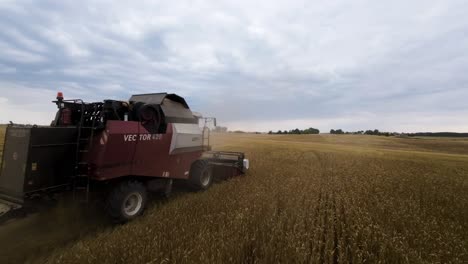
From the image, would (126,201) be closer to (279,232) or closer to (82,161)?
(82,161)

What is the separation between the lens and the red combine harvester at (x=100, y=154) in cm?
443

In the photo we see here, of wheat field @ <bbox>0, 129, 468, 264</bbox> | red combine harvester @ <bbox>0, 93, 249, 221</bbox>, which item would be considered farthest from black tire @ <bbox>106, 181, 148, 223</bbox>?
wheat field @ <bbox>0, 129, 468, 264</bbox>

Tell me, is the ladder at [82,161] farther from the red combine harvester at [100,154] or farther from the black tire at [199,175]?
the black tire at [199,175]

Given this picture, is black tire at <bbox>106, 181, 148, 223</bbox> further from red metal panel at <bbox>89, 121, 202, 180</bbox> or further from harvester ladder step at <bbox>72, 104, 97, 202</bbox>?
harvester ladder step at <bbox>72, 104, 97, 202</bbox>

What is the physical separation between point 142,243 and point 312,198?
14.0 feet

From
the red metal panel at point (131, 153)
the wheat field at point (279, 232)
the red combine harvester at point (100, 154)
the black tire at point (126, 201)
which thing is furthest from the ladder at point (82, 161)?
the wheat field at point (279, 232)

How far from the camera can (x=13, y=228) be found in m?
4.76

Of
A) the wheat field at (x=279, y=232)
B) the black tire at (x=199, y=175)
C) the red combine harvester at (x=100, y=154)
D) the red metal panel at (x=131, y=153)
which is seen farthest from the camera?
the black tire at (x=199, y=175)

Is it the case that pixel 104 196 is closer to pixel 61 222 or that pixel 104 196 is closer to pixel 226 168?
pixel 61 222

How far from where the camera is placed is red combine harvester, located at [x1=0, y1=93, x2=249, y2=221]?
4426mm

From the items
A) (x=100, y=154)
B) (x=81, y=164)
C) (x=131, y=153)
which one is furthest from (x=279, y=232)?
(x=81, y=164)

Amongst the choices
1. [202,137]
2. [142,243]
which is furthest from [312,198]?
[142,243]

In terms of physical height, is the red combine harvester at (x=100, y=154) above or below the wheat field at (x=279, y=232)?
above

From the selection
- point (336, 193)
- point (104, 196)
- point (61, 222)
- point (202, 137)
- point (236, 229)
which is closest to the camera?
point (236, 229)
